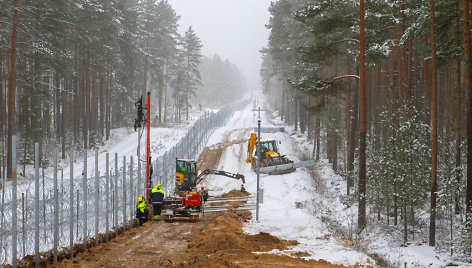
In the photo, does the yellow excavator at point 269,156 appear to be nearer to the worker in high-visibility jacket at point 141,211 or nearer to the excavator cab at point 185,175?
the excavator cab at point 185,175

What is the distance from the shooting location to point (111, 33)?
1435 inches

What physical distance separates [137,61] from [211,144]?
13.2 metres

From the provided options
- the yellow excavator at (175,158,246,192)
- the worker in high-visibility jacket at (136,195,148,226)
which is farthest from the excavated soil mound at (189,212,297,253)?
the yellow excavator at (175,158,246,192)

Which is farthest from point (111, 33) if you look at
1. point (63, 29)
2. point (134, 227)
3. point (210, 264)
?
point (210, 264)

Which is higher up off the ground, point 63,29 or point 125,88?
point 63,29

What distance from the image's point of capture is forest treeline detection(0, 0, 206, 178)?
25.6 metres

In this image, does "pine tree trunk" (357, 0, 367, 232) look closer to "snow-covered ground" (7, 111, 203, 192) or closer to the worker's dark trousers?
the worker's dark trousers

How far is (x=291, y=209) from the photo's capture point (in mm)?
21219

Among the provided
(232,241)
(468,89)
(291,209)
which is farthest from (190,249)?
(468,89)

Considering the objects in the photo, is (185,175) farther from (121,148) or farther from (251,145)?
(121,148)

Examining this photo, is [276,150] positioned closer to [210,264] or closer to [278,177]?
[278,177]

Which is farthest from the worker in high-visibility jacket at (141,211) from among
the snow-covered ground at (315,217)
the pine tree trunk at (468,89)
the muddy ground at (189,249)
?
the pine tree trunk at (468,89)

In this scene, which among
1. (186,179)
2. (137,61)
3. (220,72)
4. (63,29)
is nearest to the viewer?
(186,179)

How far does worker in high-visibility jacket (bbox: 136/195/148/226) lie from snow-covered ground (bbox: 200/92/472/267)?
15.1ft
